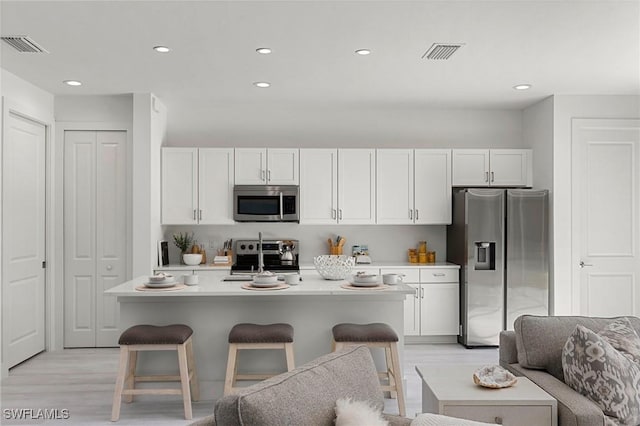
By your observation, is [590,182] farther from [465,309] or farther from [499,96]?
[465,309]

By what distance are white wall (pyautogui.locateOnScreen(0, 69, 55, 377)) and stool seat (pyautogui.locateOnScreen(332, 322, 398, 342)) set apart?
2903 mm

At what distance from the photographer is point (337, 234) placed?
645cm

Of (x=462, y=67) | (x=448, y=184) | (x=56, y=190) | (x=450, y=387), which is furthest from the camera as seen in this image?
(x=448, y=184)

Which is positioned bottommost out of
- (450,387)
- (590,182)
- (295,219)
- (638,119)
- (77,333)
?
(77,333)

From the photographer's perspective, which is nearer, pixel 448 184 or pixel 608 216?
pixel 608 216

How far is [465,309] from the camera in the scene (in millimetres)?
5789

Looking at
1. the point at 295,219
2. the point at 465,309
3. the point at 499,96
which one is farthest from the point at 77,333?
the point at 499,96

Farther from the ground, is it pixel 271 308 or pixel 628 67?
pixel 628 67

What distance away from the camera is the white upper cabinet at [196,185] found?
5.96 meters

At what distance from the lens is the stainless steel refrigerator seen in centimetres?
571

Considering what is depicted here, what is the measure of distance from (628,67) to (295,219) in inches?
133

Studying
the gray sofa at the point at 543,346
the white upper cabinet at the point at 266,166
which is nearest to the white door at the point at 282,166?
the white upper cabinet at the point at 266,166

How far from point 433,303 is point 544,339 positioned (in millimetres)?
3145

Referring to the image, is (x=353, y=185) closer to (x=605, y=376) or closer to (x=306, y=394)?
(x=605, y=376)
